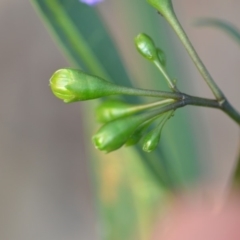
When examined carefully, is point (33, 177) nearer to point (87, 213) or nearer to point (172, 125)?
point (87, 213)

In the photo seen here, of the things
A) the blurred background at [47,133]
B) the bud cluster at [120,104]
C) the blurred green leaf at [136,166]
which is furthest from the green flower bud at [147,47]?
the blurred background at [47,133]

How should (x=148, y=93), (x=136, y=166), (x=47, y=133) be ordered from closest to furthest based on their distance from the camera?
(x=148, y=93), (x=136, y=166), (x=47, y=133)

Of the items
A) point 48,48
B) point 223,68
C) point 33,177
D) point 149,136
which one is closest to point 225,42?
point 223,68

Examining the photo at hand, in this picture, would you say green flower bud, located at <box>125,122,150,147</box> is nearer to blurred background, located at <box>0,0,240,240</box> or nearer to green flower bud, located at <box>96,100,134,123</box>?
green flower bud, located at <box>96,100,134,123</box>

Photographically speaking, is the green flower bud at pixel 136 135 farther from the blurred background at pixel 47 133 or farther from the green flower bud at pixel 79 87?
the blurred background at pixel 47 133

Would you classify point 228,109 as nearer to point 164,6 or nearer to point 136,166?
point 164,6

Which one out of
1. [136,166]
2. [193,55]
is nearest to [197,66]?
[193,55]
